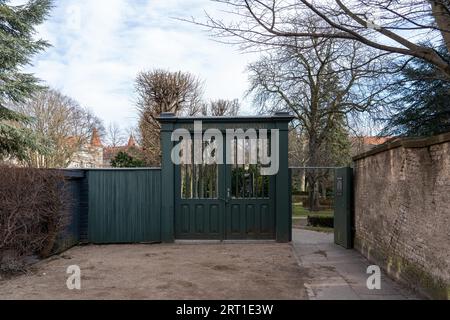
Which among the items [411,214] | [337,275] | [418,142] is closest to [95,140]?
[337,275]

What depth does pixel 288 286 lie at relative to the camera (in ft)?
19.1

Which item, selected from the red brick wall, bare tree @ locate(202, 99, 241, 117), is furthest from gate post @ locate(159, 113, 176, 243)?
bare tree @ locate(202, 99, 241, 117)

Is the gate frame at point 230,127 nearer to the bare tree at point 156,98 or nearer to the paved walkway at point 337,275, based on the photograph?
the paved walkway at point 337,275

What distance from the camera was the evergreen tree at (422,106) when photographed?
11.6m

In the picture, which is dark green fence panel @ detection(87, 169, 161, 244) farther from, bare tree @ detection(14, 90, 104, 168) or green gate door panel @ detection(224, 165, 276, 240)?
bare tree @ detection(14, 90, 104, 168)

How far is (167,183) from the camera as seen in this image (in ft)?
32.7

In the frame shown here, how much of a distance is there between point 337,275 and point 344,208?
3.26m

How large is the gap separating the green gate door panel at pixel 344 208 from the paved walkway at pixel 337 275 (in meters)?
0.25

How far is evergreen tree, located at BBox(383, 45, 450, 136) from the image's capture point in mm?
11588

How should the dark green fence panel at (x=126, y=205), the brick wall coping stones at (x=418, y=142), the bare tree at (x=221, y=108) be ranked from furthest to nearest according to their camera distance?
1. the bare tree at (x=221, y=108)
2. the dark green fence panel at (x=126, y=205)
3. the brick wall coping stones at (x=418, y=142)

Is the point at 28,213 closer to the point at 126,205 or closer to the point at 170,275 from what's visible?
the point at 170,275

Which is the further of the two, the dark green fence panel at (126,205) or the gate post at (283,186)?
the dark green fence panel at (126,205)

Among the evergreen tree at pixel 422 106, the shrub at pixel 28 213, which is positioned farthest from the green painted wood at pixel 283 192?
the shrub at pixel 28 213
